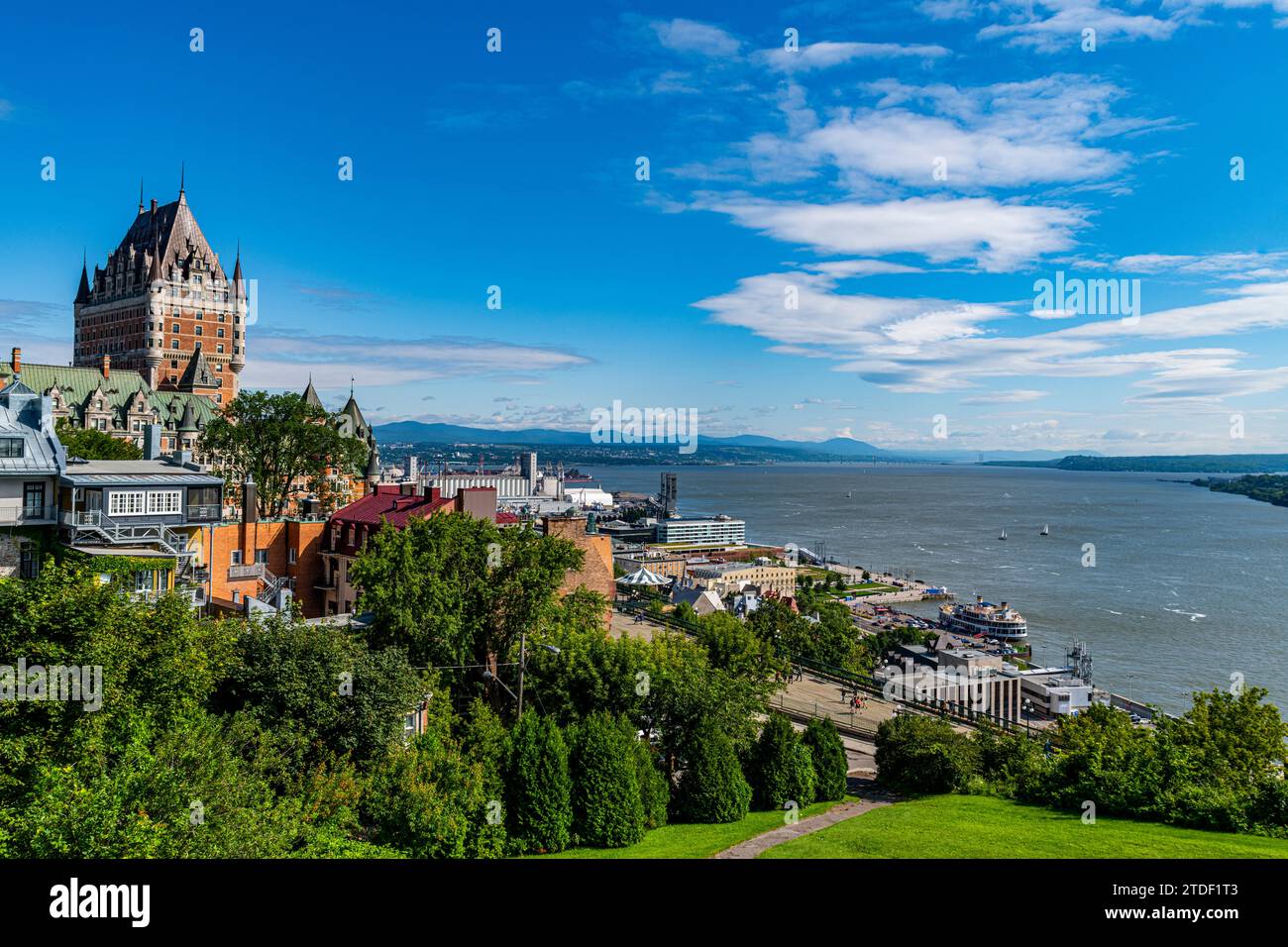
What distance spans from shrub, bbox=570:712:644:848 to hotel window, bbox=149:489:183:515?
12295 mm

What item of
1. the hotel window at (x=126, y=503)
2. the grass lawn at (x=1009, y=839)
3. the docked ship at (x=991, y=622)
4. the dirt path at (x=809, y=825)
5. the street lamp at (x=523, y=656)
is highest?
the hotel window at (x=126, y=503)

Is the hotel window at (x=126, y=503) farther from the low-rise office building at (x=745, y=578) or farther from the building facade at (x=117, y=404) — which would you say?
the low-rise office building at (x=745, y=578)

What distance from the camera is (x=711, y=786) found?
684 inches

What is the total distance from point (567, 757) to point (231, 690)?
6032 mm

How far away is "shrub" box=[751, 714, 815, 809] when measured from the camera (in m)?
18.3

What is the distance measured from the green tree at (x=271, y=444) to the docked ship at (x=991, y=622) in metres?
53.3

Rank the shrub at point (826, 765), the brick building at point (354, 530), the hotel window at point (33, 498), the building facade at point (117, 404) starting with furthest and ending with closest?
the building facade at point (117, 404) → the brick building at point (354, 530) → the hotel window at point (33, 498) → the shrub at point (826, 765)

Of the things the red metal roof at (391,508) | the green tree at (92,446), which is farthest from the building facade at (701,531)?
the red metal roof at (391,508)

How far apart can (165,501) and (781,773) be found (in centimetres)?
1587

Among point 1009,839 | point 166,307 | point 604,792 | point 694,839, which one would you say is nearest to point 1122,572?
point 694,839

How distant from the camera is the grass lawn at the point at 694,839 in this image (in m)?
14.1

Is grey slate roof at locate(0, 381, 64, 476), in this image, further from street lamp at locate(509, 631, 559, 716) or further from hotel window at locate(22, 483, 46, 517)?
street lamp at locate(509, 631, 559, 716)

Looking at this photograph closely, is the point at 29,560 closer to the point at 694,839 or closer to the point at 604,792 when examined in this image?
the point at 604,792
